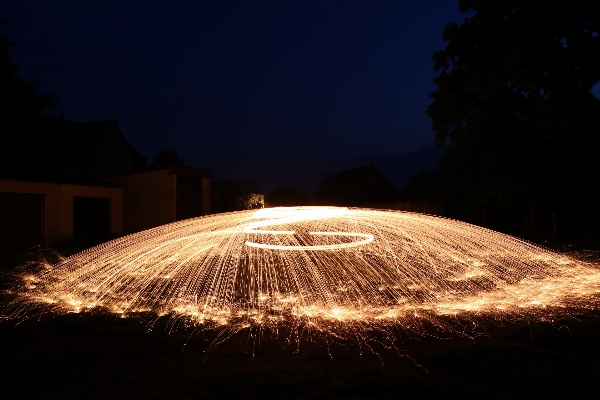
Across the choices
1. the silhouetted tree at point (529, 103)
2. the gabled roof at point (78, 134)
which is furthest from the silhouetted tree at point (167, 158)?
the silhouetted tree at point (529, 103)

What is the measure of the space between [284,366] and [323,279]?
6.24 metres

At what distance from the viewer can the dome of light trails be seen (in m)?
8.59

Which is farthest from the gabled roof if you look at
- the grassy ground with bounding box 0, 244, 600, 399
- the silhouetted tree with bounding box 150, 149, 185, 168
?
the grassy ground with bounding box 0, 244, 600, 399

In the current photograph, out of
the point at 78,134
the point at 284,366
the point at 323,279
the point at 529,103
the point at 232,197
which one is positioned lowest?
the point at 284,366

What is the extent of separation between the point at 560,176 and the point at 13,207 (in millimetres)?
20290

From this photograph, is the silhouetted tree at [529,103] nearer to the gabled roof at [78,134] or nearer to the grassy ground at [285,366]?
the grassy ground at [285,366]

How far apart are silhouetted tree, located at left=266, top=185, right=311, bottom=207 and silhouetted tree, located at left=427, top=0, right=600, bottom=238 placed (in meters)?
28.0

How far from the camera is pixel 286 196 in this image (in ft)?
162

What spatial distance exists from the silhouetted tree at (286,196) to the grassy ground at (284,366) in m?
40.5

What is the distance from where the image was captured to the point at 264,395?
16.1ft

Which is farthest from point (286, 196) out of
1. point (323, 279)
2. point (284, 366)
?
point (284, 366)

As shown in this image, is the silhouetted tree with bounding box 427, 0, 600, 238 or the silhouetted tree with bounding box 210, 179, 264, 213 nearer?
the silhouetted tree with bounding box 427, 0, 600, 238

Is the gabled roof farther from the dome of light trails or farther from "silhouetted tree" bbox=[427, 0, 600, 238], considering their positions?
"silhouetted tree" bbox=[427, 0, 600, 238]

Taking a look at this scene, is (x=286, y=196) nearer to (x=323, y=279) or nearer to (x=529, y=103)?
(x=529, y=103)
